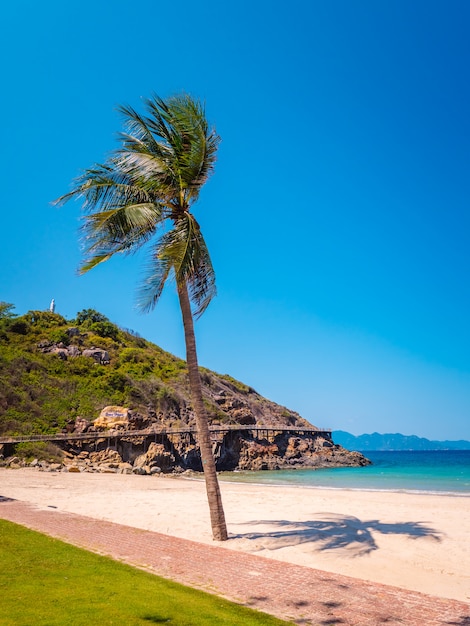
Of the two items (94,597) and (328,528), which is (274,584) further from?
(328,528)

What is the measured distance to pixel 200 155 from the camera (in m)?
11.2

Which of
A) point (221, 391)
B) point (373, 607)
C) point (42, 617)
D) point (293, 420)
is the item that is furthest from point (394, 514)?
point (293, 420)

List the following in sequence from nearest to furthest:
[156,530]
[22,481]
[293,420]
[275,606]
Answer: [275,606] < [156,530] < [22,481] < [293,420]

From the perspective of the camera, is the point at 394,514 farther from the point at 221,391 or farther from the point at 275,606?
the point at 221,391

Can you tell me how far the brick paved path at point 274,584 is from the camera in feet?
19.7

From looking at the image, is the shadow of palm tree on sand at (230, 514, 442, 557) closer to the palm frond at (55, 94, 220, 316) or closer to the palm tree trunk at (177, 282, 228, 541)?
the palm tree trunk at (177, 282, 228, 541)

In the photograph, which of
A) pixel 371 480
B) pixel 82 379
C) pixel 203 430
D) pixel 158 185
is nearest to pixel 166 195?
pixel 158 185

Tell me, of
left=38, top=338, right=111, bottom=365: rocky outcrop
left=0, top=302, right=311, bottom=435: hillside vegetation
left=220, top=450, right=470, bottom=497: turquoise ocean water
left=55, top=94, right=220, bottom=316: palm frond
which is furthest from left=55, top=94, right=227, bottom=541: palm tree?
left=38, top=338, right=111, bottom=365: rocky outcrop

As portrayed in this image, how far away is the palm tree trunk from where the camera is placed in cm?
1120

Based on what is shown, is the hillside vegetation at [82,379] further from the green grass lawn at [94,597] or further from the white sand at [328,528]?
the green grass lawn at [94,597]

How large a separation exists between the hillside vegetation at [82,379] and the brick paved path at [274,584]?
36.7 m

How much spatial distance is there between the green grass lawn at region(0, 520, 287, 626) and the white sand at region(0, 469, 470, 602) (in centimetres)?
357

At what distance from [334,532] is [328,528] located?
63 cm

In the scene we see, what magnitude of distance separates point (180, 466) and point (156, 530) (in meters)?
46.9
